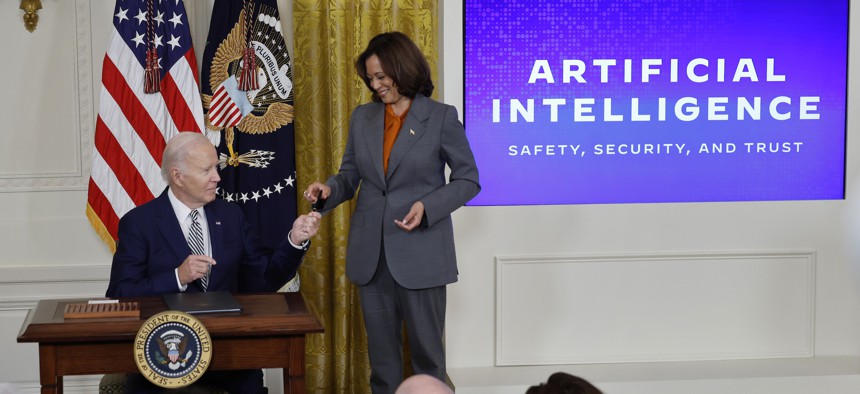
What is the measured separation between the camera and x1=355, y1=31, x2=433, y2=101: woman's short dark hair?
349cm

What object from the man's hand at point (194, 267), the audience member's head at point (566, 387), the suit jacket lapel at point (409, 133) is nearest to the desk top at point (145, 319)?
the man's hand at point (194, 267)

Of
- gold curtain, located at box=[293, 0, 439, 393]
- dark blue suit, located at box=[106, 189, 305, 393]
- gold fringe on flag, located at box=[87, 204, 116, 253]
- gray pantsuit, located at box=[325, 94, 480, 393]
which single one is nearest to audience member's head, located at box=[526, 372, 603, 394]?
dark blue suit, located at box=[106, 189, 305, 393]

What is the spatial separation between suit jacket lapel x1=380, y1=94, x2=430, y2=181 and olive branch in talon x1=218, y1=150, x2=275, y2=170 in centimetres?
102

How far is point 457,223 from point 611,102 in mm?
887

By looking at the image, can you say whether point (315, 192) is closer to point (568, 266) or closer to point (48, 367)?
point (48, 367)

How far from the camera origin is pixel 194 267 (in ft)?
9.87

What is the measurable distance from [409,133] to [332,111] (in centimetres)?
97

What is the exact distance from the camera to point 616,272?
4.54 metres

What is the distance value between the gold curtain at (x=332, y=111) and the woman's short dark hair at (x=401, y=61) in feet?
2.86

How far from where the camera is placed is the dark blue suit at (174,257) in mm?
3119

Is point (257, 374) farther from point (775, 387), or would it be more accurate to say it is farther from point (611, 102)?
point (775, 387)

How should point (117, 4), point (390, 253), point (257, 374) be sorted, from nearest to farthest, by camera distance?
1. point (257, 374)
2. point (390, 253)
3. point (117, 4)

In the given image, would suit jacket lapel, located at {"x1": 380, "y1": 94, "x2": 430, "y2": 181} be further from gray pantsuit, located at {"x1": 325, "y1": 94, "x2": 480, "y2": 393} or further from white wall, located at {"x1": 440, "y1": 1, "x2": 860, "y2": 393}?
white wall, located at {"x1": 440, "y1": 1, "x2": 860, "y2": 393}

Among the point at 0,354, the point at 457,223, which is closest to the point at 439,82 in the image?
the point at 457,223
